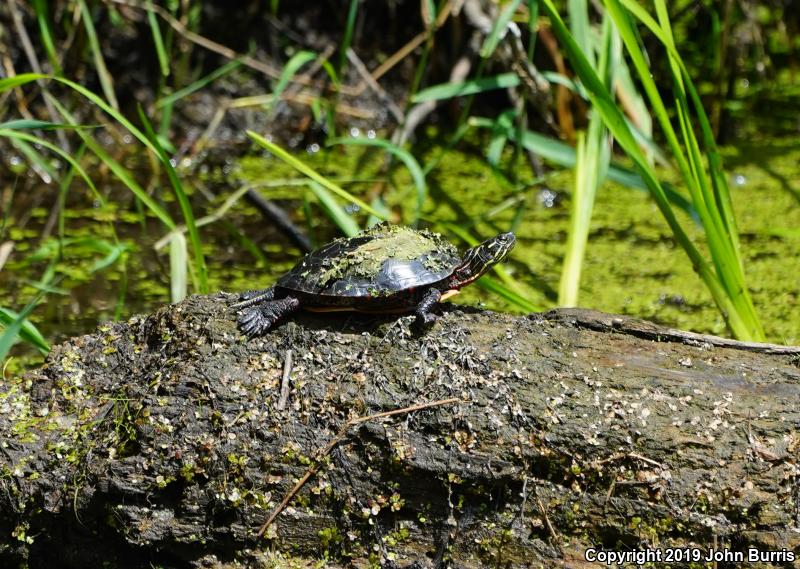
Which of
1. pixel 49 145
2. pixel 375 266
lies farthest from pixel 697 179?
pixel 49 145

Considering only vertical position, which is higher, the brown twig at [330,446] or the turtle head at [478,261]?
the turtle head at [478,261]

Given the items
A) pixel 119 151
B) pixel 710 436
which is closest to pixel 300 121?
pixel 119 151

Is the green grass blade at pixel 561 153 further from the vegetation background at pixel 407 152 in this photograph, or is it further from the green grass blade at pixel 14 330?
the green grass blade at pixel 14 330

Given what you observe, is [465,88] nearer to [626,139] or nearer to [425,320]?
[626,139]

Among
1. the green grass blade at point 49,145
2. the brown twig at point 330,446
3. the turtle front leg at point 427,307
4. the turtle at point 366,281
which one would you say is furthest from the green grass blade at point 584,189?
the green grass blade at point 49,145

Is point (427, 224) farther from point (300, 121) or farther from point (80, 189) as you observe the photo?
point (80, 189)

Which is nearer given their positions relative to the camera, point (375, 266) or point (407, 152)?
point (375, 266)

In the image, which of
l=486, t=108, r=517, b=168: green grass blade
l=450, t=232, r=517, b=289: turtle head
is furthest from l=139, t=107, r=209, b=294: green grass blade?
l=486, t=108, r=517, b=168: green grass blade
